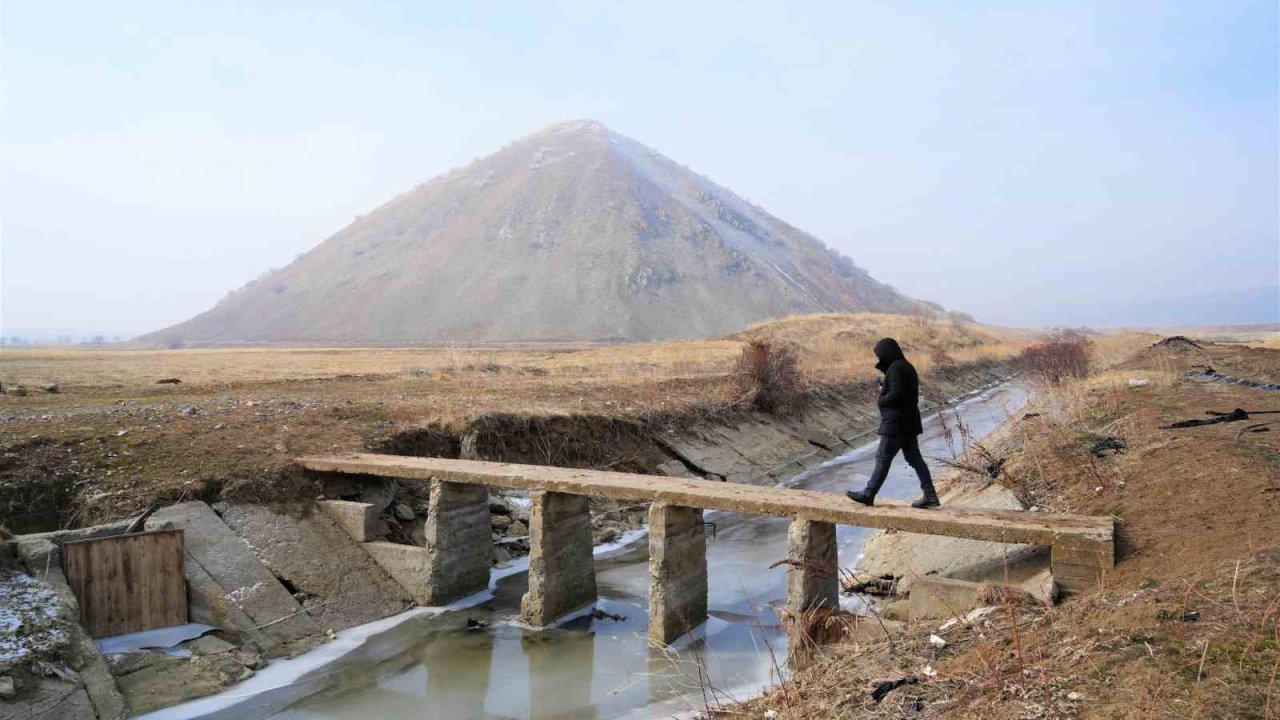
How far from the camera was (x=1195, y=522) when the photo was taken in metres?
8.47

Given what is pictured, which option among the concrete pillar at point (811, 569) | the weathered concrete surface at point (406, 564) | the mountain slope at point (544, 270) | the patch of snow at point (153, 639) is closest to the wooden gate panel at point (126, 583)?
the patch of snow at point (153, 639)

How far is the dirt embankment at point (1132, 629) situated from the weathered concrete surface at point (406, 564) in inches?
267

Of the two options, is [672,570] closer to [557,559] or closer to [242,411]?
[557,559]

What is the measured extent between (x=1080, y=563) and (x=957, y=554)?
8.87ft

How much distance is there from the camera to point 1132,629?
18.5 feet

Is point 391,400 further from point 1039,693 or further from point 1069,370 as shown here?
point 1069,370

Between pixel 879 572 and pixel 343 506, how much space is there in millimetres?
7844

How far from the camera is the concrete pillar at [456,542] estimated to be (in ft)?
41.2

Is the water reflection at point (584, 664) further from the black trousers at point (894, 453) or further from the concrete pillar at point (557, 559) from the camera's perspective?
the black trousers at point (894, 453)

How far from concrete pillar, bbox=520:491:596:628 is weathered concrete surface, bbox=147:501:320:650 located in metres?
2.84

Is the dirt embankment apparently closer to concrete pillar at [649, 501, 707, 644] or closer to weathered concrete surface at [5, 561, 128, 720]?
concrete pillar at [649, 501, 707, 644]

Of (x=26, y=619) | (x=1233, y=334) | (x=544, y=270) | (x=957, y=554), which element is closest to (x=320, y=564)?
(x=26, y=619)

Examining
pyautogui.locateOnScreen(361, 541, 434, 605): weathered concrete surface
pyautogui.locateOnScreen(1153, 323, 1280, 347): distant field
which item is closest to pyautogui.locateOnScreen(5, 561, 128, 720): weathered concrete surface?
pyautogui.locateOnScreen(361, 541, 434, 605): weathered concrete surface

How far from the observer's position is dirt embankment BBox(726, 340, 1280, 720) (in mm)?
4836
